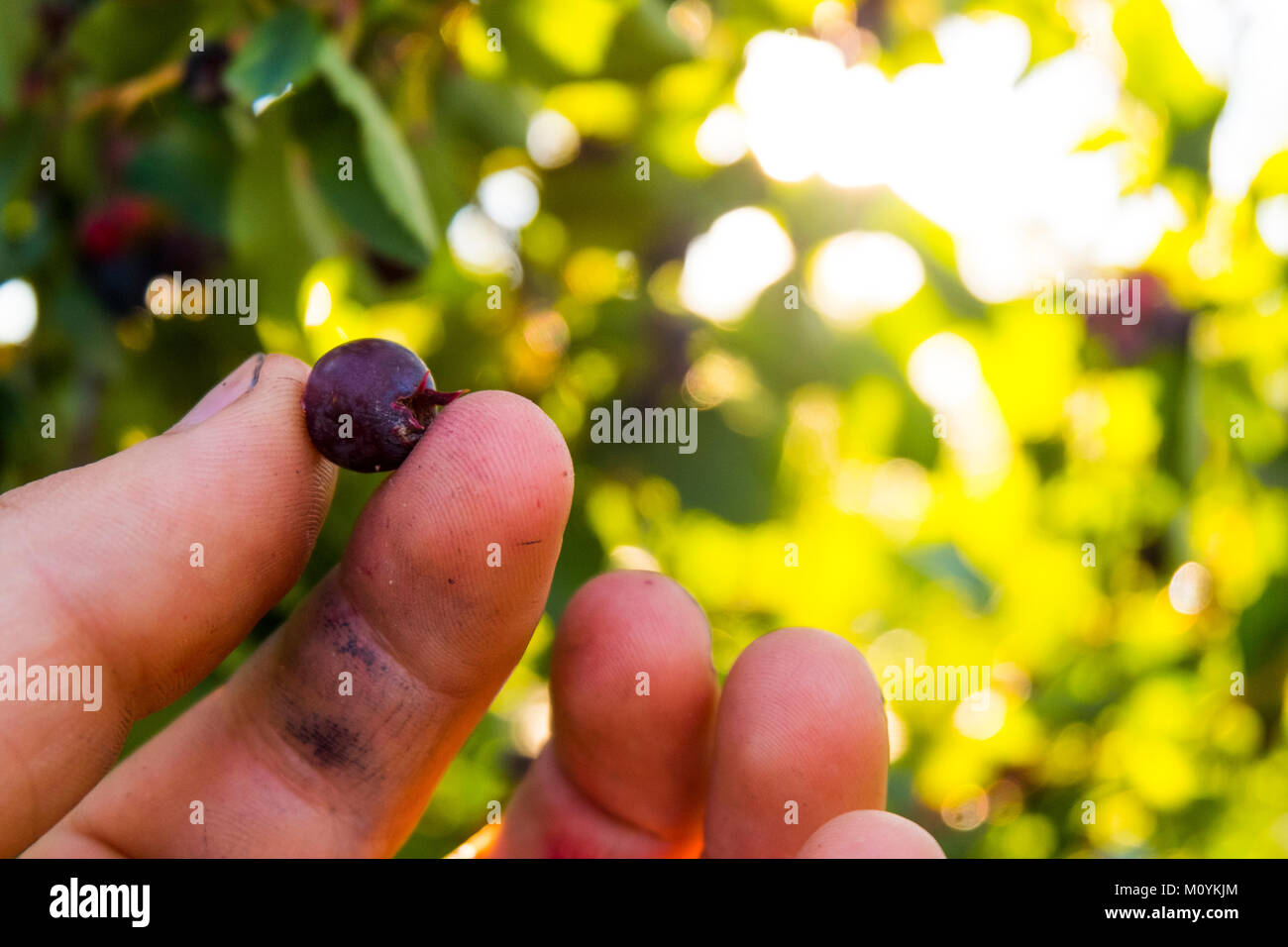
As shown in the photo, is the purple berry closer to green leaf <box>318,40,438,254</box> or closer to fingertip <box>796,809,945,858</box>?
green leaf <box>318,40,438,254</box>

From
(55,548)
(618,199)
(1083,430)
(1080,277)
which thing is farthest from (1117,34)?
(55,548)

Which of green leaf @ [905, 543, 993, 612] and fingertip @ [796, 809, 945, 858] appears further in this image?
green leaf @ [905, 543, 993, 612]

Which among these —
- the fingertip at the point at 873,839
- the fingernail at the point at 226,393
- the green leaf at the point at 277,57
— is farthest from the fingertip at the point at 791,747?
the green leaf at the point at 277,57

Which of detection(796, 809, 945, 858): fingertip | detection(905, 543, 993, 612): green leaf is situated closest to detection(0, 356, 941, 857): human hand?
detection(796, 809, 945, 858): fingertip

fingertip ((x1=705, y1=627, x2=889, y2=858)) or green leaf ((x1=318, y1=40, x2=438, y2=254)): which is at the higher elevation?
green leaf ((x1=318, y1=40, x2=438, y2=254))

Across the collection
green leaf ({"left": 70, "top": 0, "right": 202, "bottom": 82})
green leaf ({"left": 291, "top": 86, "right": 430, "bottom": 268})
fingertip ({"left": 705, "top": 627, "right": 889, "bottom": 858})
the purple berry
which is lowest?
fingertip ({"left": 705, "top": 627, "right": 889, "bottom": 858})

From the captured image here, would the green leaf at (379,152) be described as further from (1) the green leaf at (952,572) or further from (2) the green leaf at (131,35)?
(1) the green leaf at (952,572)
